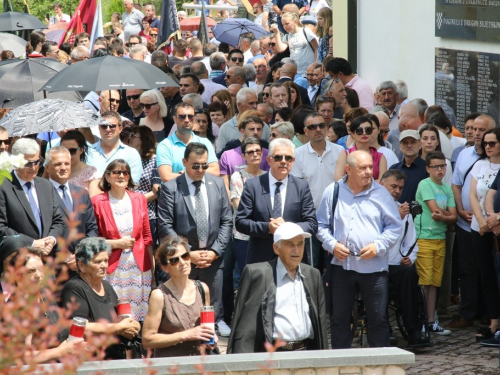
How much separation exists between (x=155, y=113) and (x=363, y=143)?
11.4 feet

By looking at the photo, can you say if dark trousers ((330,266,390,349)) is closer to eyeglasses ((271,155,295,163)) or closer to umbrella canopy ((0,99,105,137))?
eyeglasses ((271,155,295,163))

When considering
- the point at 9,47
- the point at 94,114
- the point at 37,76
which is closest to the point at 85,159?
the point at 94,114

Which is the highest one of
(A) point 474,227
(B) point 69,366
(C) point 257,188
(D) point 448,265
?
(B) point 69,366

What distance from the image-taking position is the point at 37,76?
12.1 metres

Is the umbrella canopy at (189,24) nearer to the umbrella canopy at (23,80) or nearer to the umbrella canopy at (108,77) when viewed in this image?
the umbrella canopy at (23,80)

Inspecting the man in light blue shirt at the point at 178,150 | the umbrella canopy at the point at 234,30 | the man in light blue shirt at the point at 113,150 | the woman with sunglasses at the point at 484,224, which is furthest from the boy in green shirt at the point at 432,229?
the umbrella canopy at the point at 234,30

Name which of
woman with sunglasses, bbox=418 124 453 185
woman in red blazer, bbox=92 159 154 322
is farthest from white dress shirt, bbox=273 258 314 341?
woman with sunglasses, bbox=418 124 453 185

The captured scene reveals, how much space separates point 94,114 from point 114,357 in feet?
12.4

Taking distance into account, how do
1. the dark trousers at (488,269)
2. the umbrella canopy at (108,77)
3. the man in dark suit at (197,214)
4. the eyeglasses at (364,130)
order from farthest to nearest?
the umbrella canopy at (108,77), the eyeglasses at (364,130), the dark trousers at (488,269), the man in dark suit at (197,214)

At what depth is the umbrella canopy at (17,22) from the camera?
69.2ft

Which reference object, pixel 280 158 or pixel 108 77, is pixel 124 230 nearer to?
pixel 280 158

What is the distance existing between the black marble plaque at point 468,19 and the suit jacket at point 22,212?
20.5 feet

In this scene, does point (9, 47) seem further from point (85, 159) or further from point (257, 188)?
point (257, 188)

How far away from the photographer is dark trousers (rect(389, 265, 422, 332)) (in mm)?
9008
